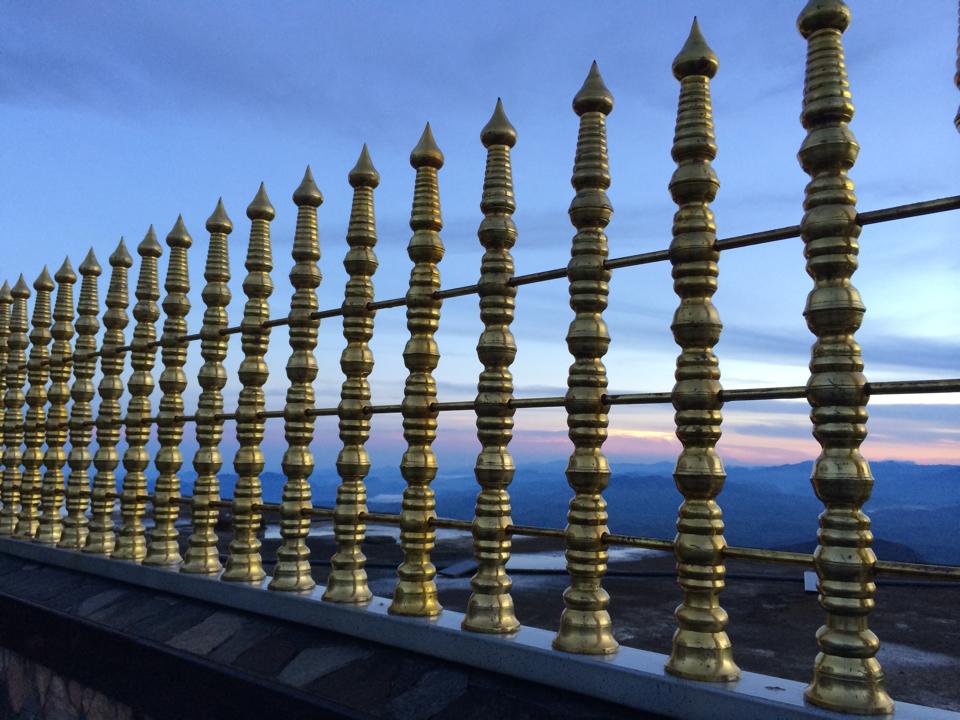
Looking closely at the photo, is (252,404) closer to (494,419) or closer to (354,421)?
(354,421)

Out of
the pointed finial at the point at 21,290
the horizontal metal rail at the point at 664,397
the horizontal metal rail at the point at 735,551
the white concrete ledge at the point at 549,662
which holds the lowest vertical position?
the white concrete ledge at the point at 549,662

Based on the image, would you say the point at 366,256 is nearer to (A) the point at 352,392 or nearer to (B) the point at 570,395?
(A) the point at 352,392

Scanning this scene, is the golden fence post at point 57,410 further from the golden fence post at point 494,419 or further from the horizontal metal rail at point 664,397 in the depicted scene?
the golden fence post at point 494,419

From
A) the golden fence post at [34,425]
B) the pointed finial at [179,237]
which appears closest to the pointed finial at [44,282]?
the golden fence post at [34,425]

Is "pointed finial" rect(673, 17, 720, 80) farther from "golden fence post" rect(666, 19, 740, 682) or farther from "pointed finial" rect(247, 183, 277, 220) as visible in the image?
"pointed finial" rect(247, 183, 277, 220)

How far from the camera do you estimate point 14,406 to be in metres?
6.85

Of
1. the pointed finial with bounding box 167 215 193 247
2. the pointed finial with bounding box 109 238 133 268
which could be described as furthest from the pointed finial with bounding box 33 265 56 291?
the pointed finial with bounding box 167 215 193 247

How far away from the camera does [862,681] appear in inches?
92.4

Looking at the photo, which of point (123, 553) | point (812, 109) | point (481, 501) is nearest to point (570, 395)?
point (481, 501)

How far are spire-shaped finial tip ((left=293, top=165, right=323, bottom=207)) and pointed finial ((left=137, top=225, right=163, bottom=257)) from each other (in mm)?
1612

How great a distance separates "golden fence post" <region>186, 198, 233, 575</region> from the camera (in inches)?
185

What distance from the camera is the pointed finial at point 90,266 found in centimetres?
620

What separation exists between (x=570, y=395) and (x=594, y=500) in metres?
0.40

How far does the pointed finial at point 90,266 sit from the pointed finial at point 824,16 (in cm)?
530
